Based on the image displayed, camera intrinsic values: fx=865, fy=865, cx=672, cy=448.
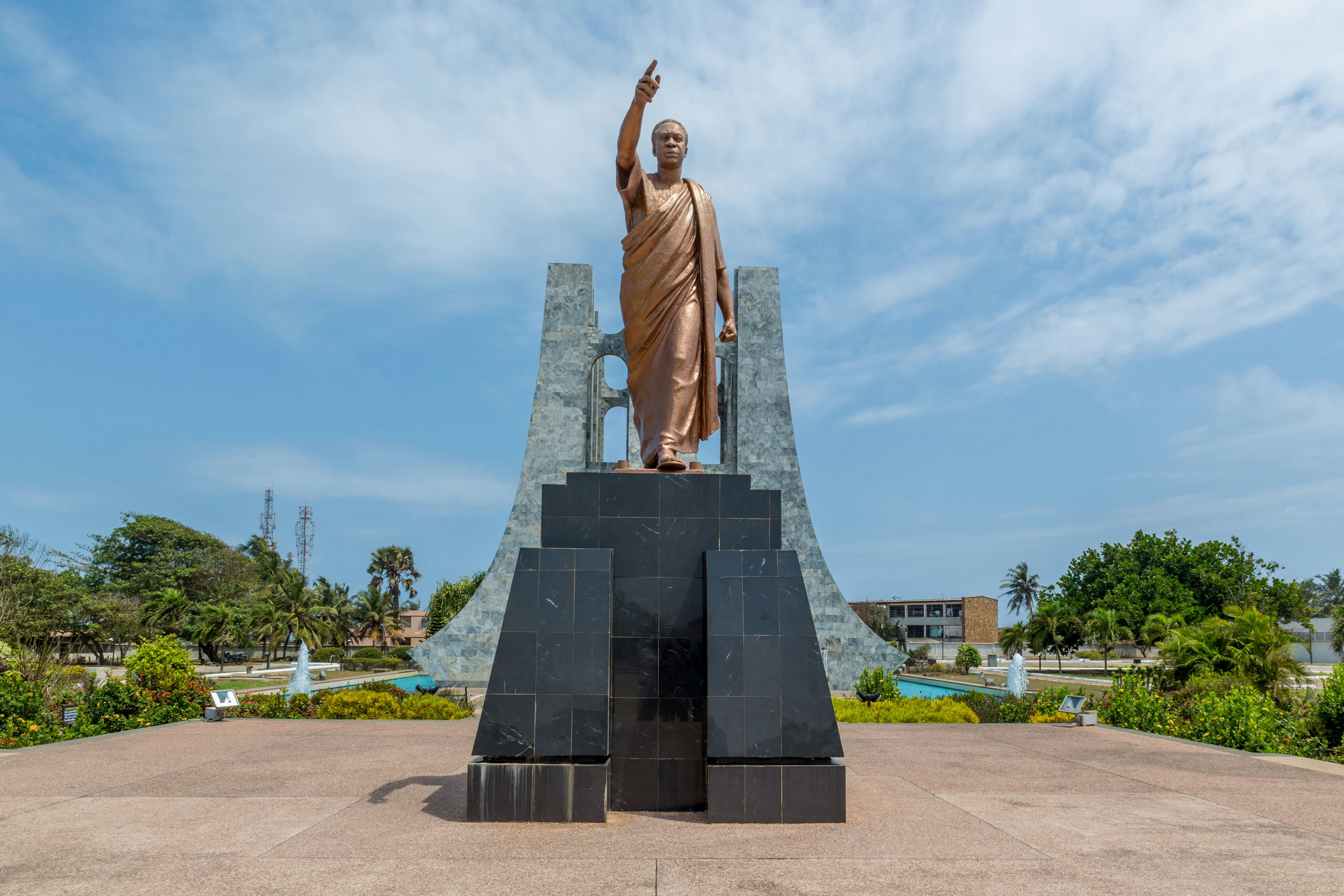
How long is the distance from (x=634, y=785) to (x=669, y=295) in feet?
13.4

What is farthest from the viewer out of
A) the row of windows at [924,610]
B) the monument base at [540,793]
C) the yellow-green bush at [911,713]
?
the row of windows at [924,610]

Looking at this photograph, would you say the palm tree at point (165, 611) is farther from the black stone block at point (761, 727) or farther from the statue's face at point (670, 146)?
the black stone block at point (761, 727)

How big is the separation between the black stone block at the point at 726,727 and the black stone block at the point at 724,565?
0.92 meters

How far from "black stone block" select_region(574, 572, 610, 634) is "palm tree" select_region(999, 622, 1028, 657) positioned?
39.6m

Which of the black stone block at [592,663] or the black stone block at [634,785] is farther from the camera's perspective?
the black stone block at [634,785]

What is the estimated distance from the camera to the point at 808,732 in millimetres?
6301

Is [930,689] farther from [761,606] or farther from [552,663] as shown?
[552,663]

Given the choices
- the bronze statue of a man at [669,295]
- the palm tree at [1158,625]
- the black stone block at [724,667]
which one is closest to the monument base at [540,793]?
the black stone block at [724,667]

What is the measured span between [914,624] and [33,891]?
265 ft

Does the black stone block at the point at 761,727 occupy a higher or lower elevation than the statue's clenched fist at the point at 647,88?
lower

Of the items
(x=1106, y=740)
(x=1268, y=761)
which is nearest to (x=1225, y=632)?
(x=1106, y=740)

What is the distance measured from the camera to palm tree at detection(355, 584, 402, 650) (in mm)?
55812

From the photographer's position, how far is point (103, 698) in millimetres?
12469

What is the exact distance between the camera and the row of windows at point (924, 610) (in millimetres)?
78125
